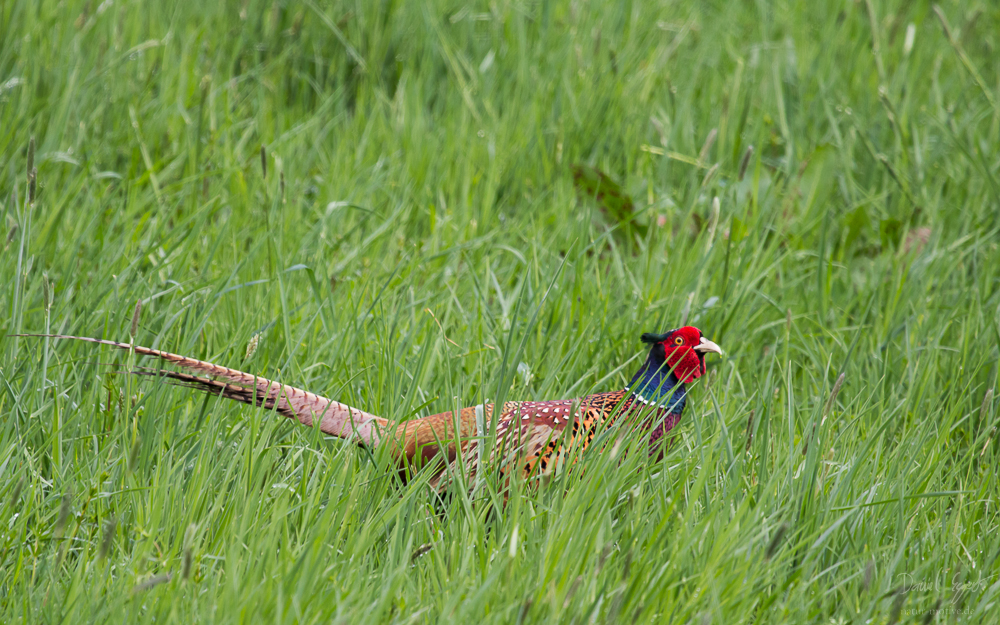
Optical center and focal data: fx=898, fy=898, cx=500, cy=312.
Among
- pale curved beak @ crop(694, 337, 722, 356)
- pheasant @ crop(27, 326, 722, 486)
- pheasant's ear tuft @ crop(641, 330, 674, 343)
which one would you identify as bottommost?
pheasant @ crop(27, 326, 722, 486)

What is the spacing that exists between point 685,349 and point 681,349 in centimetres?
2

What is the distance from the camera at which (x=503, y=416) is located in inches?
108

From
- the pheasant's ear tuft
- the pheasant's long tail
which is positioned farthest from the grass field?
the pheasant's ear tuft

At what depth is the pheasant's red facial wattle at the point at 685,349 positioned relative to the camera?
288 centimetres

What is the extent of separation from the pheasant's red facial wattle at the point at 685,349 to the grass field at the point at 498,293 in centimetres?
10

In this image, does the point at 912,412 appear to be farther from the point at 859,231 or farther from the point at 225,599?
the point at 225,599

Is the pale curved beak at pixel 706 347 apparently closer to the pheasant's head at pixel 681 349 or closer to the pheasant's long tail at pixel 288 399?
the pheasant's head at pixel 681 349

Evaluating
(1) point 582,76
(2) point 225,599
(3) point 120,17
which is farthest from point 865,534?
(3) point 120,17

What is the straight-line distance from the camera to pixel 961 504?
242 centimetres

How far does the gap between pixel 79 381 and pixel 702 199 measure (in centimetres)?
274

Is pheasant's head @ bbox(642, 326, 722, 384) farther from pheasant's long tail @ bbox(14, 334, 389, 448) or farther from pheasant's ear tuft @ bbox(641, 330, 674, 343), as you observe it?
pheasant's long tail @ bbox(14, 334, 389, 448)

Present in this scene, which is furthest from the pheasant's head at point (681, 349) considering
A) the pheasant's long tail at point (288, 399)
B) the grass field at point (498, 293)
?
the pheasant's long tail at point (288, 399)

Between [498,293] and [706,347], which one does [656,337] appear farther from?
Answer: [498,293]

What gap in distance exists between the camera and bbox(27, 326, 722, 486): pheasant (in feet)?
8.13
